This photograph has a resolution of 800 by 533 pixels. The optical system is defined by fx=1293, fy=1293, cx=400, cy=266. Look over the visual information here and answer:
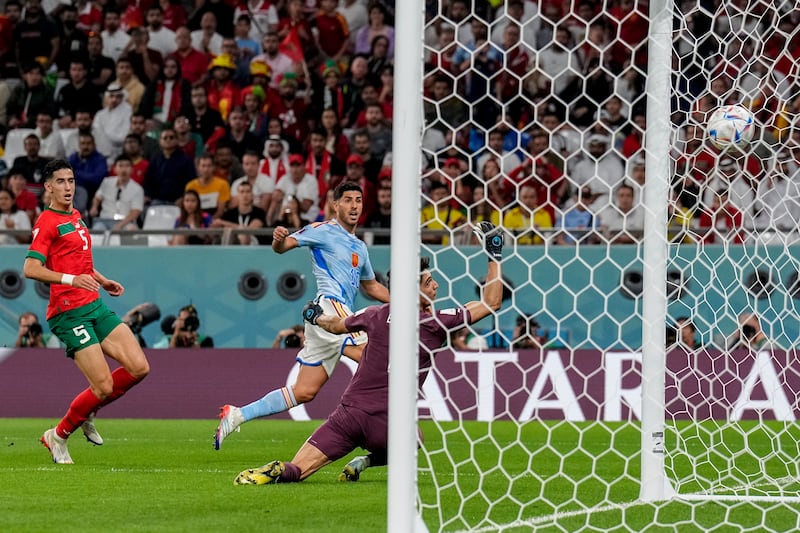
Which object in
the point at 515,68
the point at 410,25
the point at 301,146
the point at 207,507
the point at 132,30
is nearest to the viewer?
the point at 410,25

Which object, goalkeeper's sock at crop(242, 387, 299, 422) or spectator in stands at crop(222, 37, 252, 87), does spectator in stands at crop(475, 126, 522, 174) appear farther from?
goalkeeper's sock at crop(242, 387, 299, 422)

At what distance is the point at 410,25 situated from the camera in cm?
504

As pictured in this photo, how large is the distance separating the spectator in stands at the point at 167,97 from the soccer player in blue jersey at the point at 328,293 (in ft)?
25.0

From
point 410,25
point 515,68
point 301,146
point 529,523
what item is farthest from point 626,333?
point 410,25

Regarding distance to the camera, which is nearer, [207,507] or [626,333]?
[207,507]

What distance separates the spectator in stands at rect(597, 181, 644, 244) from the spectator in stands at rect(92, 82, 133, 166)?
20.6 feet

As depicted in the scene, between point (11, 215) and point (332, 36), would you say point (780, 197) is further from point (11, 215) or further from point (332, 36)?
point (11, 215)

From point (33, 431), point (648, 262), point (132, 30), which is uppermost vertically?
point (132, 30)

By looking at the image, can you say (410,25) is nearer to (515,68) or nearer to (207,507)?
(207,507)

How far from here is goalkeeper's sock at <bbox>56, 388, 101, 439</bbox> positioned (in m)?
8.84

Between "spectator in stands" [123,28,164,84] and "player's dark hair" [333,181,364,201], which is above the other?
"spectator in stands" [123,28,164,84]

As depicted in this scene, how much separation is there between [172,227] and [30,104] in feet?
10.4

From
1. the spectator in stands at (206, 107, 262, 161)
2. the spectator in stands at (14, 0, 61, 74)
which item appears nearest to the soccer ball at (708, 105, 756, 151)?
the spectator in stands at (206, 107, 262, 161)

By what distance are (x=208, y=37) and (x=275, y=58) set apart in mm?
1087
